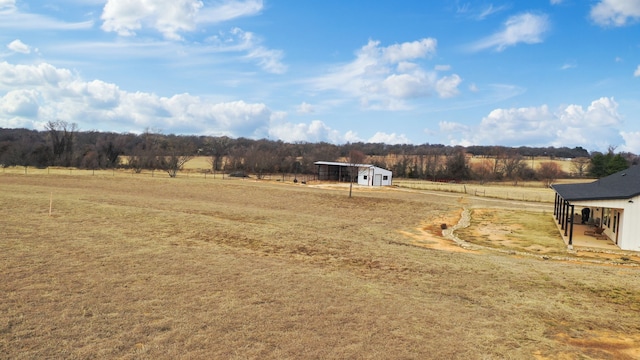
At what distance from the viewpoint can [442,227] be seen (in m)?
24.2

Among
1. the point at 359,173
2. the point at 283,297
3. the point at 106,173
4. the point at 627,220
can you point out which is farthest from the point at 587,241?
the point at 106,173

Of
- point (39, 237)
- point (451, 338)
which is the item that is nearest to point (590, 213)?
point (451, 338)

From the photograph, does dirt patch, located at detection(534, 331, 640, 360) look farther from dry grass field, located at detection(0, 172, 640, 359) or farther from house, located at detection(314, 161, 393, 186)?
house, located at detection(314, 161, 393, 186)

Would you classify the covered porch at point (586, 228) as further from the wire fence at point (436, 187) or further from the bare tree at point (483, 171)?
the bare tree at point (483, 171)

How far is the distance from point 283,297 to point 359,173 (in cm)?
5301

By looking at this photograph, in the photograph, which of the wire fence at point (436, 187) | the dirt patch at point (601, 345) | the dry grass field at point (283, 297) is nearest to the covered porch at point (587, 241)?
the dry grass field at point (283, 297)

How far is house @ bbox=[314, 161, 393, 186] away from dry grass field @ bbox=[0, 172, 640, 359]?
41889 millimetres

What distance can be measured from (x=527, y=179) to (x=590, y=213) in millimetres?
63745

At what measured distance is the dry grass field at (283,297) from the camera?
22.9ft

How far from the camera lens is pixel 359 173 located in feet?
203

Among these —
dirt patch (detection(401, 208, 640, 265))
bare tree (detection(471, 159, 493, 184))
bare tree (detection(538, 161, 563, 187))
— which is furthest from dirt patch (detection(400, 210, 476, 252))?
bare tree (detection(538, 161, 563, 187))

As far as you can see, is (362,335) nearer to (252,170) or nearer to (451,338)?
(451,338)

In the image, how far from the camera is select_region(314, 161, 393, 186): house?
60.8 metres

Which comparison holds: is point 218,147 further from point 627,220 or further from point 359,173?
point 627,220
